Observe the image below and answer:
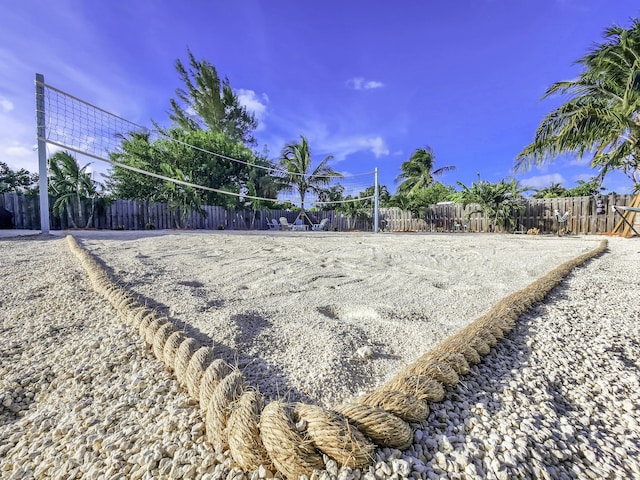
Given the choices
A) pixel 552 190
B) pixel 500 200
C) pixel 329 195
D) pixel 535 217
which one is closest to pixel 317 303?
pixel 500 200

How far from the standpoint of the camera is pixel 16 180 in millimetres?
10945

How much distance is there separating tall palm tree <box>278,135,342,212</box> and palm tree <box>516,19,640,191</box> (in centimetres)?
969

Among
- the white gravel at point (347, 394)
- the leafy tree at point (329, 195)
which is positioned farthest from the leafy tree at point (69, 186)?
the leafy tree at point (329, 195)

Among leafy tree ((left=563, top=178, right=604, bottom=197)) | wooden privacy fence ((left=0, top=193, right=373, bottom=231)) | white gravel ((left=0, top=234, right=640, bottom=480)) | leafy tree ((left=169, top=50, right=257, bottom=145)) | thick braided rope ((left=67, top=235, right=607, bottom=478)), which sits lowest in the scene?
white gravel ((left=0, top=234, right=640, bottom=480))

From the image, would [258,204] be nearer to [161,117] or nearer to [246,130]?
[246,130]

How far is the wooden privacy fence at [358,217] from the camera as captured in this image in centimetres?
847

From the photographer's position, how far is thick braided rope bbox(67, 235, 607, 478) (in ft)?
2.14

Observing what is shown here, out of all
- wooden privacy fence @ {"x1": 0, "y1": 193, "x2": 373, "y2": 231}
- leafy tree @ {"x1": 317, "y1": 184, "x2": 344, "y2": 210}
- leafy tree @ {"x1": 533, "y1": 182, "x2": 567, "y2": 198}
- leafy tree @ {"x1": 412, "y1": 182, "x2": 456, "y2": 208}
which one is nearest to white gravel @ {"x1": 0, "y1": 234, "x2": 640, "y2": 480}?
wooden privacy fence @ {"x1": 0, "y1": 193, "x2": 373, "y2": 231}

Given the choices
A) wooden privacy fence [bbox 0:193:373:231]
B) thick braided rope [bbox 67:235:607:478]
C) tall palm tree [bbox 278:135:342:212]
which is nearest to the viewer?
thick braided rope [bbox 67:235:607:478]

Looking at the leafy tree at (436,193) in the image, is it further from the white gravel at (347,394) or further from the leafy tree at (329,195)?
the white gravel at (347,394)

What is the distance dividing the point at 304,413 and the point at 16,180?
52.2ft

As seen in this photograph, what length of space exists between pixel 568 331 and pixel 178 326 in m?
1.98

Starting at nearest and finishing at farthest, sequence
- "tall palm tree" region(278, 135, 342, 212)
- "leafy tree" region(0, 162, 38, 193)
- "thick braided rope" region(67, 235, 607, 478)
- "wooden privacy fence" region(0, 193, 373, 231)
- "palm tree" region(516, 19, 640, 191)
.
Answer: "thick braided rope" region(67, 235, 607, 478) → "palm tree" region(516, 19, 640, 191) → "wooden privacy fence" region(0, 193, 373, 231) → "leafy tree" region(0, 162, 38, 193) → "tall palm tree" region(278, 135, 342, 212)

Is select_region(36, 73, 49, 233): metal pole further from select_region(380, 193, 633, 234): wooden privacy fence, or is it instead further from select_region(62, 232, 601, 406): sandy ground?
select_region(380, 193, 633, 234): wooden privacy fence
